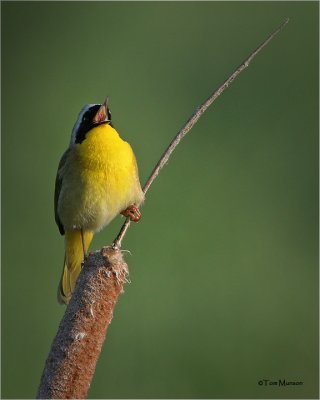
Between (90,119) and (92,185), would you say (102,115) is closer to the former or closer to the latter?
(90,119)

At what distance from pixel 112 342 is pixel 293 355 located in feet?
3.85

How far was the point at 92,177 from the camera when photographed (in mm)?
3832

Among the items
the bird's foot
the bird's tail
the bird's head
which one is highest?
the bird's head

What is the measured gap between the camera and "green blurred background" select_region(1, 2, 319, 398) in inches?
178

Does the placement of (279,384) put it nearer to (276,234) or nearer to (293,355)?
(293,355)

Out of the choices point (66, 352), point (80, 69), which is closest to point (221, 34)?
point (80, 69)

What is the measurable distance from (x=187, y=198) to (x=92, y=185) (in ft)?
4.73

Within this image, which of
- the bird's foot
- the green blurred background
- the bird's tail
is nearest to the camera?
the bird's tail

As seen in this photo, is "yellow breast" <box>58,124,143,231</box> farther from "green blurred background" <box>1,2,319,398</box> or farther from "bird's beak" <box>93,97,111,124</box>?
"green blurred background" <box>1,2,319,398</box>

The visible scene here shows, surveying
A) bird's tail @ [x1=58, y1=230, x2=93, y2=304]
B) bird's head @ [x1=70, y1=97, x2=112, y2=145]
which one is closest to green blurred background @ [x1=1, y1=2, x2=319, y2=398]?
bird's tail @ [x1=58, y1=230, x2=93, y2=304]

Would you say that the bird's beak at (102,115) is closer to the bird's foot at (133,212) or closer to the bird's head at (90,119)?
the bird's head at (90,119)

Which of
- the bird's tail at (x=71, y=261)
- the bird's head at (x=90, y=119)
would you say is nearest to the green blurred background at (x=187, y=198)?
the bird's tail at (x=71, y=261)

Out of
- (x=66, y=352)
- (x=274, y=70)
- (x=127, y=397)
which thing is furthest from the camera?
(x=274, y=70)

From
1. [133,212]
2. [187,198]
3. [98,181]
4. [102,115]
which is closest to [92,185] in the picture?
[98,181]
